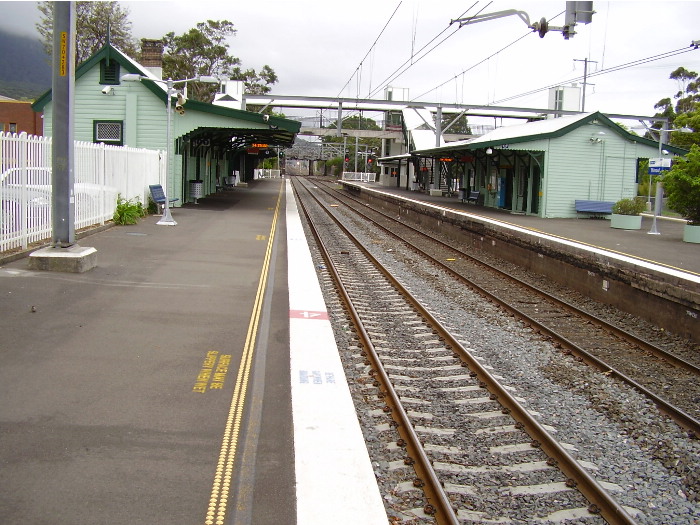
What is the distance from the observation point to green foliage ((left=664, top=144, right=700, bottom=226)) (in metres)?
18.4

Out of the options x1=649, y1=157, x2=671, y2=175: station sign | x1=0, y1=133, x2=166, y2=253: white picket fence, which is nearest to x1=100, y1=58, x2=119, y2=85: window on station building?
x1=0, y1=133, x2=166, y2=253: white picket fence

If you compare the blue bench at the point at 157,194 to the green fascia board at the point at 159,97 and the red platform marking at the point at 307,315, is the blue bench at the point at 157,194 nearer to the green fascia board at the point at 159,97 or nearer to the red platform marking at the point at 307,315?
the green fascia board at the point at 159,97

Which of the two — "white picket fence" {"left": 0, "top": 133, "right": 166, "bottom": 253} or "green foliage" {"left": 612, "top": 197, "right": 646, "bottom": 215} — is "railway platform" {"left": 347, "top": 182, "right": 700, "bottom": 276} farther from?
"white picket fence" {"left": 0, "top": 133, "right": 166, "bottom": 253}

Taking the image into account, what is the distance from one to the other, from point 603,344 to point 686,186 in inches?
445

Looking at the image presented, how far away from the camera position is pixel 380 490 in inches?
187

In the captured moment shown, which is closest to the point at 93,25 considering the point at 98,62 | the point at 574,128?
the point at 98,62

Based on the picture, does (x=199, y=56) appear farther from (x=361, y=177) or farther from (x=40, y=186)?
(x=40, y=186)

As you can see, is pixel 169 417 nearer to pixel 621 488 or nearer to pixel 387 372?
pixel 387 372

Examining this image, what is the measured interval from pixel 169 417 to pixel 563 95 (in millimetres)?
54675

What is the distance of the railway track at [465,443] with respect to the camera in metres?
4.64

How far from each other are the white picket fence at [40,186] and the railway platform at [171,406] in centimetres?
102

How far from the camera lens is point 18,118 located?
48375 millimetres

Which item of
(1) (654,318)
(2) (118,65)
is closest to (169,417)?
(1) (654,318)

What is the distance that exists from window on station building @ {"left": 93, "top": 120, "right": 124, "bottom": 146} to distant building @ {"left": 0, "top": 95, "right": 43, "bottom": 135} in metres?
23.0
